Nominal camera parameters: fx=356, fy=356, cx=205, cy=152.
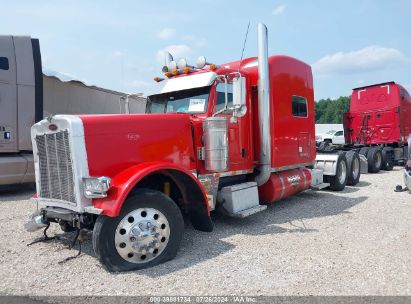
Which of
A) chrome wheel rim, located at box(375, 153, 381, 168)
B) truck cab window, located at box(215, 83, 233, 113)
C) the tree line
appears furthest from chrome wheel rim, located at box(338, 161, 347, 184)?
the tree line

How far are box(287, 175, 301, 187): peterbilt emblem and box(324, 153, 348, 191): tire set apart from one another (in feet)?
7.74

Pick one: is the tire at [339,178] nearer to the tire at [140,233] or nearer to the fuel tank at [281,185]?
the fuel tank at [281,185]

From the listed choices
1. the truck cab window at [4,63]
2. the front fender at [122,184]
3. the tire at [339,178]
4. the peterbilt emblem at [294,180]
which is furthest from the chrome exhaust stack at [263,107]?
the truck cab window at [4,63]

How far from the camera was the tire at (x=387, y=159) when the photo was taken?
13.9 metres

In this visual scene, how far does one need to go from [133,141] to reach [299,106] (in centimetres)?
410

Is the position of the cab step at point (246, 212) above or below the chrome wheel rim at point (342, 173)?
below

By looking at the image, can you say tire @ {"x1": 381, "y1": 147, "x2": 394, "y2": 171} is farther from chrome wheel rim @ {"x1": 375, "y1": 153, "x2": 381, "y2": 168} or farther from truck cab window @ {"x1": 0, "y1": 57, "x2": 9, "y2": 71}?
truck cab window @ {"x1": 0, "y1": 57, "x2": 9, "y2": 71}

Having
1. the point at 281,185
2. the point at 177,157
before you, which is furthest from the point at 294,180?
the point at 177,157

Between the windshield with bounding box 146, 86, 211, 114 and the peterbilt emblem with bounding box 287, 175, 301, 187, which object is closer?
the windshield with bounding box 146, 86, 211, 114

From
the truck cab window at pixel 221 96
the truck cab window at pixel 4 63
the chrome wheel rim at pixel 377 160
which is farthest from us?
the chrome wheel rim at pixel 377 160

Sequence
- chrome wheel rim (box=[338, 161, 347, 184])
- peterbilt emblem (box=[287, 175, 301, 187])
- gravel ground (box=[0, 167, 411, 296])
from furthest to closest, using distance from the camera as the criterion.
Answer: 1. chrome wheel rim (box=[338, 161, 347, 184])
2. peterbilt emblem (box=[287, 175, 301, 187])
3. gravel ground (box=[0, 167, 411, 296])

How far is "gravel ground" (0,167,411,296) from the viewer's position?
11.6 feet

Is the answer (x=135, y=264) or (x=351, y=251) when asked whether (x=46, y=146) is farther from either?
(x=351, y=251)

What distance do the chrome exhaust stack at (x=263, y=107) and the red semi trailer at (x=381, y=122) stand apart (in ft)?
27.8
